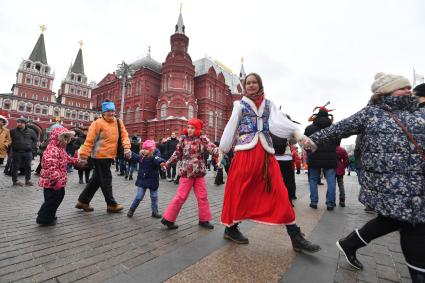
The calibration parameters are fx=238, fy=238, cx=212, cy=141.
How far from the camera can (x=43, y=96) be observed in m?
58.3

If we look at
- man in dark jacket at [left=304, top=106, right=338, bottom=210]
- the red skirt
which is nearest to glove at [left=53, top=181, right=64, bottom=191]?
the red skirt

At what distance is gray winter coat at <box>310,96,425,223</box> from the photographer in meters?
1.84

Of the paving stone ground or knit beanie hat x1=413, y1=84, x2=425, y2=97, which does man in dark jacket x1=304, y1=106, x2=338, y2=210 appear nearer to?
the paving stone ground

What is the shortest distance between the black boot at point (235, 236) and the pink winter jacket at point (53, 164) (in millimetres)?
2581

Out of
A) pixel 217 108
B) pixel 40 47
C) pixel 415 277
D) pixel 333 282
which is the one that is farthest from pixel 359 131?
pixel 40 47

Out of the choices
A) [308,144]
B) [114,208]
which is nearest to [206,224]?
[114,208]

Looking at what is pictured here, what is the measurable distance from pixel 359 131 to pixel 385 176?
48 cm

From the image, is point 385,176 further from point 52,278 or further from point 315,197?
point 315,197

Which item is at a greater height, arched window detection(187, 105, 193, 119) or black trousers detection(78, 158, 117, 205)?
arched window detection(187, 105, 193, 119)

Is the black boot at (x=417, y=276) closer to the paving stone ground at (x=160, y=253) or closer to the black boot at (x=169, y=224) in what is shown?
the paving stone ground at (x=160, y=253)

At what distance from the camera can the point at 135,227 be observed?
3.38 m

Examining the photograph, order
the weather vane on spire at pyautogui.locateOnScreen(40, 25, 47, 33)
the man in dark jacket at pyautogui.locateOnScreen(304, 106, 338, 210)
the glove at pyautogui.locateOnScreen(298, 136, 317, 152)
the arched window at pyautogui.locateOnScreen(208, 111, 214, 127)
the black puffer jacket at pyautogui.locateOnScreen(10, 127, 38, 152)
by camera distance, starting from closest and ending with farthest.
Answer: the glove at pyautogui.locateOnScreen(298, 136, 317, 152) < the man in dark jacket at pyautogui.locateOnScreen(304, 106, 338, 210) < the black puffer jacket at pyautogui.locateOnScreen(10, 127, 38, 152) < the arched window at pyautogui.locateOnScreen(208, 111, 214, 127) < the weather vane on spire at pyautogui.locateOnScreen(40, 25, 47, 33)

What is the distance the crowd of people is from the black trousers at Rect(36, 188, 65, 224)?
0.01 metres

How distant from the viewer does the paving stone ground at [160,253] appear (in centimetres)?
Result: 204
